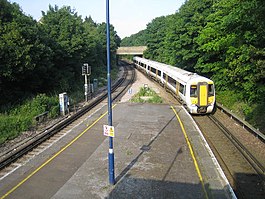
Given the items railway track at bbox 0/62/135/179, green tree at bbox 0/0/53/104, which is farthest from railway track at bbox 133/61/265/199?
green tree at bbox 0/0/53/104

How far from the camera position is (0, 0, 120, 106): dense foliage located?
62.7 ft

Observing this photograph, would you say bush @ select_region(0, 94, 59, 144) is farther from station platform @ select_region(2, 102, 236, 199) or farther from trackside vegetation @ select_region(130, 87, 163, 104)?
trackside vegetation @ select_region(130, 87, 163, 104)

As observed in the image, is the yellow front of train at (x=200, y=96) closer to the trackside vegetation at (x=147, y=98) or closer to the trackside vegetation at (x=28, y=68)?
the trackside vegetation at (x=147, y=98)

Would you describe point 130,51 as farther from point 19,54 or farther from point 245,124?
point 245,124

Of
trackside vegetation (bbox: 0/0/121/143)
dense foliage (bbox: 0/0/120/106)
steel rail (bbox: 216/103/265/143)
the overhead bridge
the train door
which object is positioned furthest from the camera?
the overhead bridge

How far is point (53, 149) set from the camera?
13883 millimetres

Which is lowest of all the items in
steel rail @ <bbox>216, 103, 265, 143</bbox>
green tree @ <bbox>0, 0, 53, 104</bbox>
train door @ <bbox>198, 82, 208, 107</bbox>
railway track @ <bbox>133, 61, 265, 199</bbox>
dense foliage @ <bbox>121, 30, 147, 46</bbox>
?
railway track @ <bbox>133, 61, 265, 199</bbox>

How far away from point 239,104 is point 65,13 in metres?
21.6

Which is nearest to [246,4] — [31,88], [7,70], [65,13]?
[7,70]

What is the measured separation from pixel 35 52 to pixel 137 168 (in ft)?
45.2

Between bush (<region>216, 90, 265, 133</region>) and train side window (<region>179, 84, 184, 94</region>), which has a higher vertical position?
train side window (<region>179, 84, 184, 94</region>)

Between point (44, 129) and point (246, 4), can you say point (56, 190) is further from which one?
point (246, 4)

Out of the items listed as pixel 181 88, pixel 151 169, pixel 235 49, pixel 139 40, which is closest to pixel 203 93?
pixel 181 88

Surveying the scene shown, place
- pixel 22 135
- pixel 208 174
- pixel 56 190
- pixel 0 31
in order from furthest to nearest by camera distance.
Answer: pixel 0 31
pixel 22 135
pixel 208 174
pixel 56 190
